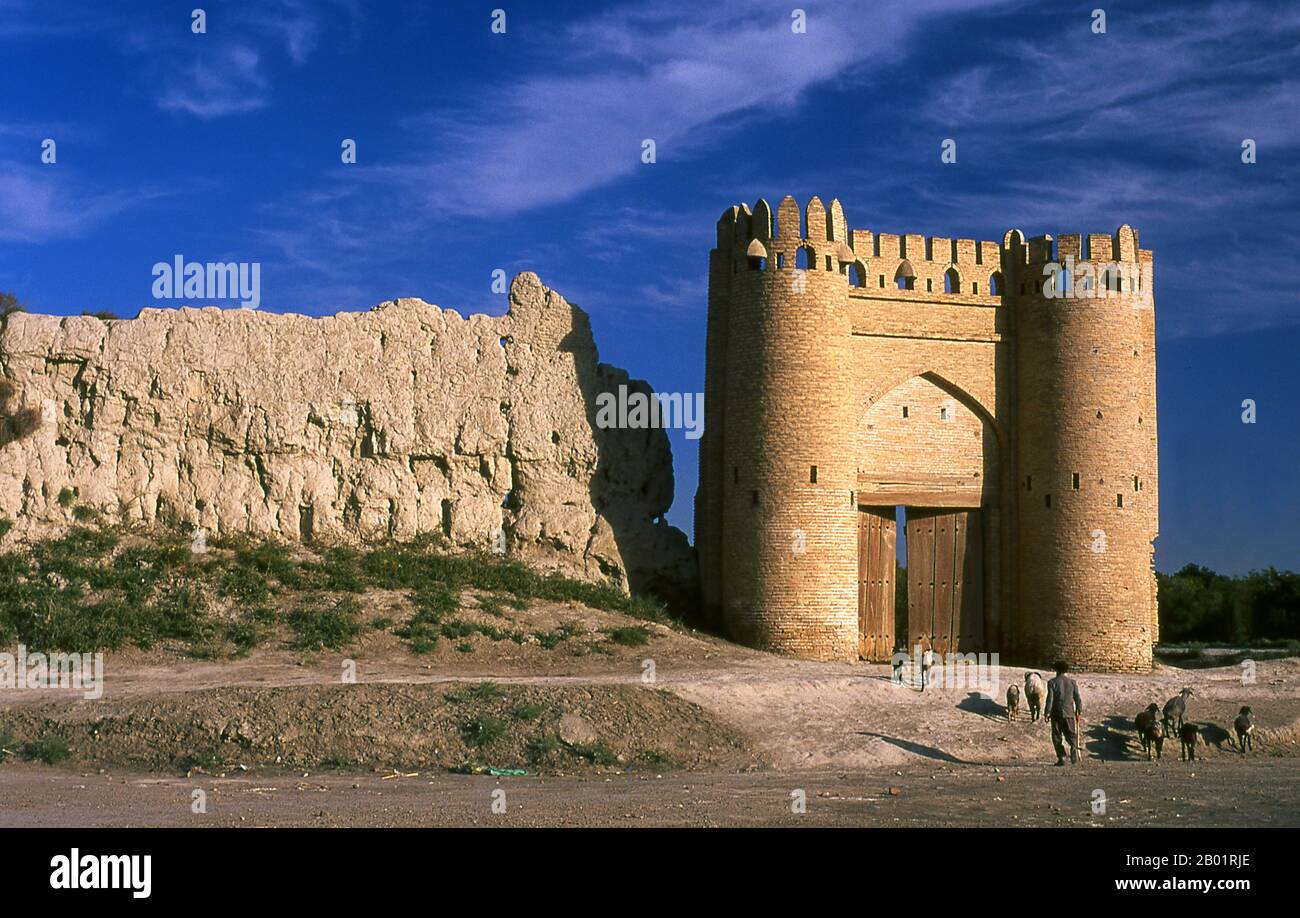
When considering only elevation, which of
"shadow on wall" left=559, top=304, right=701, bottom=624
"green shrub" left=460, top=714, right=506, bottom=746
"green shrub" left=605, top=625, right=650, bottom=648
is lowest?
"green shrub" left=460, top=714, right=506, bottom=746

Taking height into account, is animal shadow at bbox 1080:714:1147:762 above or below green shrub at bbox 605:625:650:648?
below

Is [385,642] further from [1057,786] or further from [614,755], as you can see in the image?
[1057,786]

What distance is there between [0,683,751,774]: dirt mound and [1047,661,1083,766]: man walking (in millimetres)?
3723

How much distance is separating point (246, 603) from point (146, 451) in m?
3.81

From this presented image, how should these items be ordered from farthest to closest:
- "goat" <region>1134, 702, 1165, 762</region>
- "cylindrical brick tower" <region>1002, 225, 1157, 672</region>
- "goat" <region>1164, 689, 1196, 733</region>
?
"cylindrical brick tower" <region>1002, 225, 1157, 672</region>, "goat" <region>1164, 689, 1196, 733</region>, "goat" <region>1134, 702, 1165, 762</region>

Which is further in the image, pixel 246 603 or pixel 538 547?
pixel 538 547

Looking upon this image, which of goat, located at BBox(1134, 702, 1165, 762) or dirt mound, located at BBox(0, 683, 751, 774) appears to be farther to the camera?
goat, located at BBox(1134, 702, 1165, 762)

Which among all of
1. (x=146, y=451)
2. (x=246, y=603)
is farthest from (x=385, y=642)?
(x=146, y=451)

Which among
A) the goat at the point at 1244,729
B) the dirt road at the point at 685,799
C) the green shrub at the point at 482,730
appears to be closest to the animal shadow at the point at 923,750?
the dirt road at the point at 685,799

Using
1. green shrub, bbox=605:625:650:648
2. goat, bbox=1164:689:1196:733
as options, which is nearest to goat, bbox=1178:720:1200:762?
goat, bbox=1164:689:1196:733

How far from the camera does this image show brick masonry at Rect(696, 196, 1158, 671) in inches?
1001

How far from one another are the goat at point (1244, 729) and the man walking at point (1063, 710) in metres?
3.06

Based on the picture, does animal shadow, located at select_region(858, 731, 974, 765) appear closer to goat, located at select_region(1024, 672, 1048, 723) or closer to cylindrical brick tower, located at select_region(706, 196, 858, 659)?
goat, located at select_region(1024, 672, 1048, 723)

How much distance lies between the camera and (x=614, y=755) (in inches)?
680
